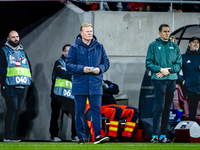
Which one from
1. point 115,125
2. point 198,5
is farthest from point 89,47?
point 198,5

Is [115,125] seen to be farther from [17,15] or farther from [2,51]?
[17,15]

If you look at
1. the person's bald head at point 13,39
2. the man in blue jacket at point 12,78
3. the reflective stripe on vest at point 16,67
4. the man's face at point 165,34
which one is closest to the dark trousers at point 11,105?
the man in blue jacket at point 12,78

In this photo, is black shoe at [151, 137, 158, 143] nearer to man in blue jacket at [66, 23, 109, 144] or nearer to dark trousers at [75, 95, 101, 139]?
man in blue jacket at [66, 23, 109, 144]

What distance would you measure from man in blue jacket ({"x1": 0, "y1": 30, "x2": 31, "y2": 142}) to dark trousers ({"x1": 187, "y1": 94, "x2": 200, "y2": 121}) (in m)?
3.10

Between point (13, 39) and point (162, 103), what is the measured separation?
2.93 m

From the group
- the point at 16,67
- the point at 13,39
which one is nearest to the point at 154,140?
the point at 16,67

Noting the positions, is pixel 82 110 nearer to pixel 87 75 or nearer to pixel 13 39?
pixel 87 75

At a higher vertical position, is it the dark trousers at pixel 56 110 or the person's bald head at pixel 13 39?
the person's bald head at pixel 13 39

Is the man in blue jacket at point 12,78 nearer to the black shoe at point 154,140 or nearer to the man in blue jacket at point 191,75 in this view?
the black shoe at point 154,140

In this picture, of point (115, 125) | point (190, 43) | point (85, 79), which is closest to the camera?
point (85, 79)

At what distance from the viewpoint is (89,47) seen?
5719 mm

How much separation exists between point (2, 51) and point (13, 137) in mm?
1564

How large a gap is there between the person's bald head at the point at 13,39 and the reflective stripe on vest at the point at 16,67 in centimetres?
15

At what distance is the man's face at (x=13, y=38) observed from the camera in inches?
279
